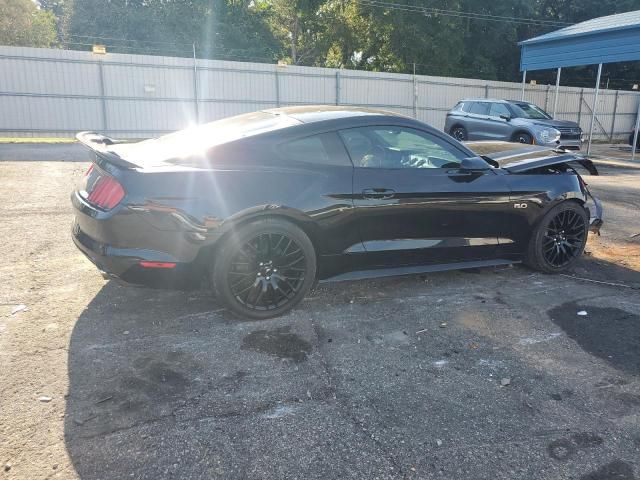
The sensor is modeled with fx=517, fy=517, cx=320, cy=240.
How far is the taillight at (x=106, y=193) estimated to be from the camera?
3461mm

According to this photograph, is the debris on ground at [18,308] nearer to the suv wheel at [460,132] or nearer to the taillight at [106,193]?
the taillight at [106,193]

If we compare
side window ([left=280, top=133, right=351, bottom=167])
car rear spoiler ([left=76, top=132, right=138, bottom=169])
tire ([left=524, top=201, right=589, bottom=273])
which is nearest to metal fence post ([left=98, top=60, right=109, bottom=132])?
car rear spoiler ([left=76, top=132, right=138, bottom=169])

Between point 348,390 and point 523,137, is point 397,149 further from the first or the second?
point 523,137

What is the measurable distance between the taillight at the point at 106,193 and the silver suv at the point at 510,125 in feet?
44.6

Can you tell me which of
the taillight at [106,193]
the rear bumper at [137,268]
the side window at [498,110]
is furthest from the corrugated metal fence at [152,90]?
the rear bumper at [137,268]

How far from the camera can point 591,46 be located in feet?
57.8

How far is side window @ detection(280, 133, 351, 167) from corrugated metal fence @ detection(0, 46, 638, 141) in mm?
14379

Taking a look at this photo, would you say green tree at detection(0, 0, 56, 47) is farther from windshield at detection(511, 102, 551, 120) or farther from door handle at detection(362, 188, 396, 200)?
door handle at detection(362, 188, 396, 200)

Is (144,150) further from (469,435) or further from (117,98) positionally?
(117,98)

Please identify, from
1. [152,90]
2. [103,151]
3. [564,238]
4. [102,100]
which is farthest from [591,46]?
[103,151]

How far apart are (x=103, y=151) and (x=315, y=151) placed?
61.3 inches

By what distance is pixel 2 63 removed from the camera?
595 inches

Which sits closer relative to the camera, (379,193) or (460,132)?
(379,193)

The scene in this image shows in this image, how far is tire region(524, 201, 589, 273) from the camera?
491 cm
